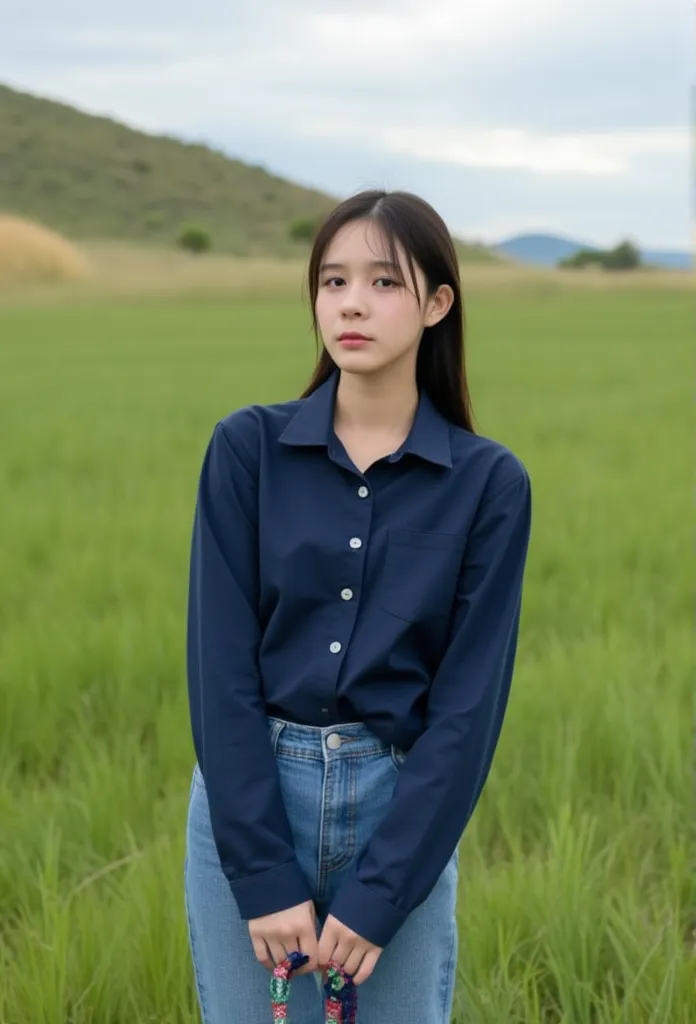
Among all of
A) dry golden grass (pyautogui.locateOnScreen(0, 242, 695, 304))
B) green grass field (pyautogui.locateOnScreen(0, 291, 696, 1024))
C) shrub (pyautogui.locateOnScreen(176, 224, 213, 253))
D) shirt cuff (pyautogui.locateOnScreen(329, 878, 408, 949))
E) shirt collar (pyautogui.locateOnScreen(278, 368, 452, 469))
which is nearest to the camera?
shirt cuff (pyautogui.locateOnScreen(329, 878, 408, 949))

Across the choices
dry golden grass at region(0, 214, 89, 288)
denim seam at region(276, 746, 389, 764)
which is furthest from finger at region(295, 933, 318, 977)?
dry golden grass at region(0, 214, 89, 288)

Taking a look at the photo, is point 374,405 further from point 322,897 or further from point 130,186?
point 130,186

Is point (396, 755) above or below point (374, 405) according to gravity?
below

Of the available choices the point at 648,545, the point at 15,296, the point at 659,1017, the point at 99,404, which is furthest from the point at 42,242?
the point at 659,1017

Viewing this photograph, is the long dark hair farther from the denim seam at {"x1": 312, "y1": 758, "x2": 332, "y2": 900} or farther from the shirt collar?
A: the denim seam at {"x1": 312, "y1": 758, "x2": 332, "y2": 900}

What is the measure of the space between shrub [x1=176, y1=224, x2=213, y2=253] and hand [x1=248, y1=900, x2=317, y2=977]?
158ft

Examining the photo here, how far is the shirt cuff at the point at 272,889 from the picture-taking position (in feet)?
4.12

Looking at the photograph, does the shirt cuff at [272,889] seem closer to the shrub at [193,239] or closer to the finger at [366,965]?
the finger at [366,965]

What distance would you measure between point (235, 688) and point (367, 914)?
27cm

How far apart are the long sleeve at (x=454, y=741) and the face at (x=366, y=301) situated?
208 mm

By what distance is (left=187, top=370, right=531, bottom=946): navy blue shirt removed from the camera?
126 centimetres

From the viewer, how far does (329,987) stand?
1.27 meters

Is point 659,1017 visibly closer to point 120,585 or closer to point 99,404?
point 120,585

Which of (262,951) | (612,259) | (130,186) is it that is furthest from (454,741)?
(130,186)
